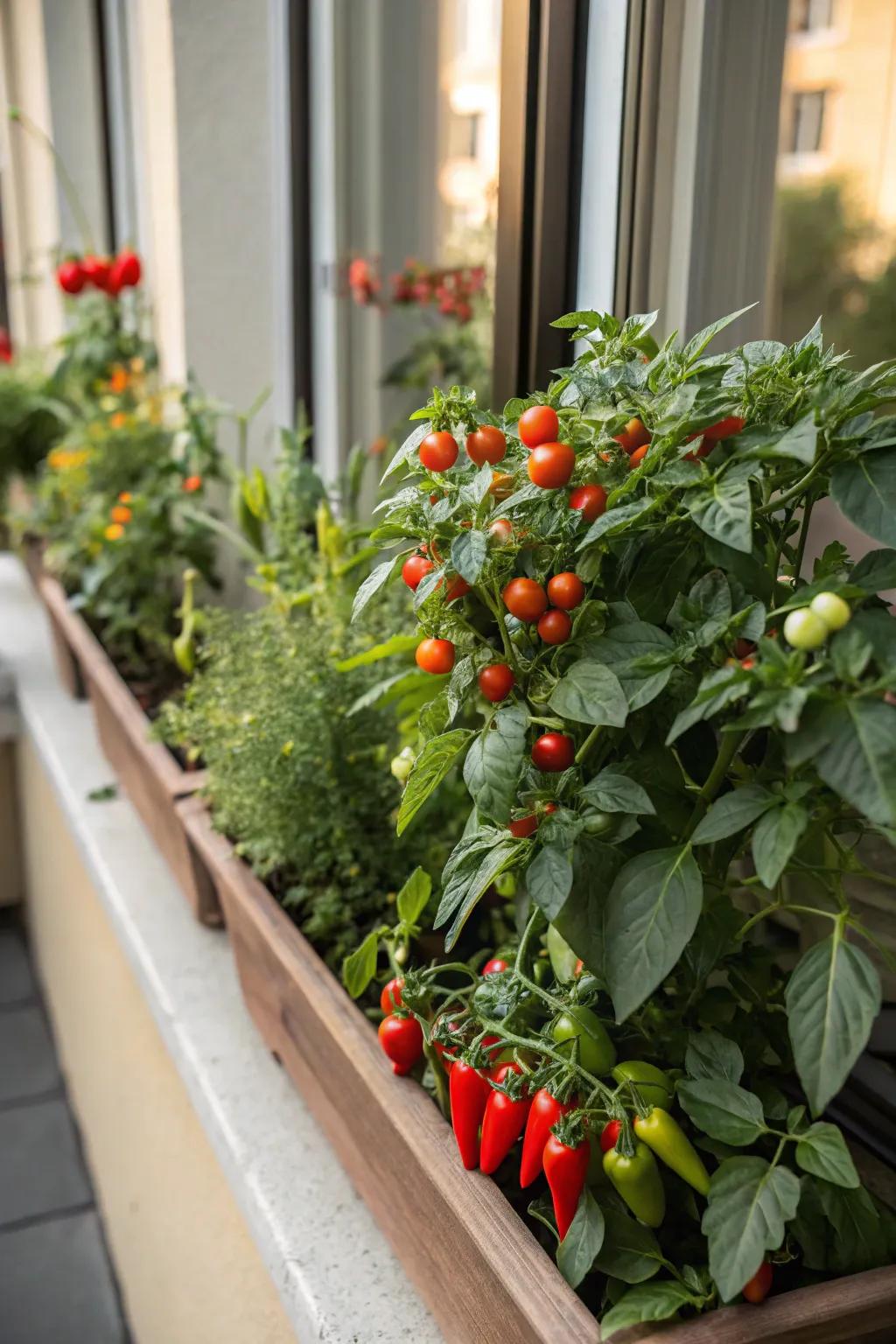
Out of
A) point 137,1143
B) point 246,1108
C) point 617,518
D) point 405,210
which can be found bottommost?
point 137,1143

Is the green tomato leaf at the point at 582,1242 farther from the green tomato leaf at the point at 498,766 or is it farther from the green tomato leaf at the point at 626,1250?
the green tomato leaf at the point at 498,766

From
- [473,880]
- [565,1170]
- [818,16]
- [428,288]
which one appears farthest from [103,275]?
[565,1170]

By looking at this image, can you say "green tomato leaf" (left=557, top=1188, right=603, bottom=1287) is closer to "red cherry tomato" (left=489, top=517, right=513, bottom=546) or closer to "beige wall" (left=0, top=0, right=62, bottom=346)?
"red cherry tomato" (left=489, top=517, right=513, bottom=546)

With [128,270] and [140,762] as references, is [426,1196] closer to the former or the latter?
[140,762]

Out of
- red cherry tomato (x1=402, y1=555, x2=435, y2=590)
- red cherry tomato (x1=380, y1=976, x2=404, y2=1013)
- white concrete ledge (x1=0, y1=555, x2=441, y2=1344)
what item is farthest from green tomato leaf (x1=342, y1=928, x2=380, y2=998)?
red cherry tomato (x1=402, y1=555, x2=435, y2=590)

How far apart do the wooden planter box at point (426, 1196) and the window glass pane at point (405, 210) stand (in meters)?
0.91

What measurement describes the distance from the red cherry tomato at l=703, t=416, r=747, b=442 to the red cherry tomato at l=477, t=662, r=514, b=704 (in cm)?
18

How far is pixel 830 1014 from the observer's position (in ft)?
1.90

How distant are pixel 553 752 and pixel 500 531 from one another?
13 centimetres

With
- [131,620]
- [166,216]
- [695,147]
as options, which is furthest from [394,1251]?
[166,216]

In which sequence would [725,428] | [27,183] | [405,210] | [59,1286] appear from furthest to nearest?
1. [27,183]
2. [405,210]
3. [59,1286]
4. [725,428]

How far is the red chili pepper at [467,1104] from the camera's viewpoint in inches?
29.9

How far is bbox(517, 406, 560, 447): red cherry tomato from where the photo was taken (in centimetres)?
64

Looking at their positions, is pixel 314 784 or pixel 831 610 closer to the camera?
pixel 831 610
